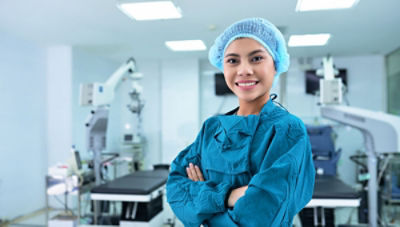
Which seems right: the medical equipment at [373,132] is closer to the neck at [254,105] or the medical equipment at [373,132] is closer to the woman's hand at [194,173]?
the neck at [254,105]

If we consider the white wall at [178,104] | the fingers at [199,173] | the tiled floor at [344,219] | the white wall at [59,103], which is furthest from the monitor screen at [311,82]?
the fingers at [199,173]

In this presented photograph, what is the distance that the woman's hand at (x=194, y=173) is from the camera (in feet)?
3.83

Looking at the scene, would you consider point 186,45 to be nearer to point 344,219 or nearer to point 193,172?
point 344,219

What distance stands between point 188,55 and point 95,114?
110 inches

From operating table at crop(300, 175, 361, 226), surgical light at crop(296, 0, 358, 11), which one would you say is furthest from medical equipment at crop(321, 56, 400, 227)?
surgical light at crop(296, 0, 358, 11)

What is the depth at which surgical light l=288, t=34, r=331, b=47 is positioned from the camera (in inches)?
177

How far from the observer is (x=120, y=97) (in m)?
6.70

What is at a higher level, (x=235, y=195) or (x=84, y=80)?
(x=84, y=80)

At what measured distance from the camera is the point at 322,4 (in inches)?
125

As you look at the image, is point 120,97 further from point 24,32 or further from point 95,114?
point 95,114

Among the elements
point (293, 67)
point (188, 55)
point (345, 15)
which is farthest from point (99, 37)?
point (293, 67)


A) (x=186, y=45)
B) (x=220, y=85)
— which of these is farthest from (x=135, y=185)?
(x=220, y=85)

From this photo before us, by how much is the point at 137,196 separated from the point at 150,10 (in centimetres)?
207

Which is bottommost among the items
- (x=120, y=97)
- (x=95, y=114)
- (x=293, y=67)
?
(x=95, y=114)
